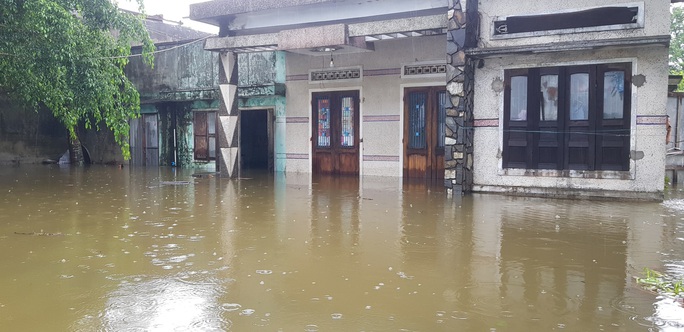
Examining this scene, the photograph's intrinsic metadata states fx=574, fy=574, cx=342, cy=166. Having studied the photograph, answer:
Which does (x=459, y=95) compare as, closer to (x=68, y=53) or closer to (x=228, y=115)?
(x=228, y=115)

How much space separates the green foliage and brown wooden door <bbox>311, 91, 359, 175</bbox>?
5.25 m

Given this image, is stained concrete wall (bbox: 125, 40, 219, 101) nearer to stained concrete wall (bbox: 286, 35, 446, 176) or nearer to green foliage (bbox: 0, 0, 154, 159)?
stained concrete wall (bbox: 286, 35, 446, 176)

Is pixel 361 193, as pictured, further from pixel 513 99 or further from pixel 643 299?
pixel 643 299

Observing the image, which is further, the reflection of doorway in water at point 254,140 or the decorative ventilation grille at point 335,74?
the reflection of doorway in water at point 254,140

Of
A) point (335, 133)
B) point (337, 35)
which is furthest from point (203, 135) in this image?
point (337, 35)

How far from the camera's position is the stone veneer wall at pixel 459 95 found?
1077 centimetres

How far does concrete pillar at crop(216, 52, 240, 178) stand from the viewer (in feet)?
47.8

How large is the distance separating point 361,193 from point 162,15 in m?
18.6

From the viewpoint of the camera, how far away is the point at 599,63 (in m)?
10.1

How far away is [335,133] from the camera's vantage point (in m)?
15.5

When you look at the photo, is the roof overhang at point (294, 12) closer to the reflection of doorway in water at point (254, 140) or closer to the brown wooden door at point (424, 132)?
the brown wooden door at point (424, 132)

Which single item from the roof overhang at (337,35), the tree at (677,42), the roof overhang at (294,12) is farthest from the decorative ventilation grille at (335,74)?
the tree at (677,42)

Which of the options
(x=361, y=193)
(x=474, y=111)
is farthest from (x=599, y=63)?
(x=361, y=193)

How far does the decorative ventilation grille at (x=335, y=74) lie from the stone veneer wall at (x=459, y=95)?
4.44 metres
